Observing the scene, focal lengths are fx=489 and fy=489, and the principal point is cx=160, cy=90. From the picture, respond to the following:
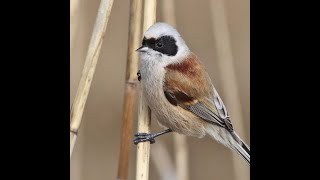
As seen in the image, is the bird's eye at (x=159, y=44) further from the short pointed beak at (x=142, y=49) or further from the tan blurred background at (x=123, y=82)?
the tan blurred background at (x=123, y=82)

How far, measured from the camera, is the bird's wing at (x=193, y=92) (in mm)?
1973

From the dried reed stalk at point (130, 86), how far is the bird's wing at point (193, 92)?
31 cm

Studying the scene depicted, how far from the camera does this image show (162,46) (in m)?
1.82

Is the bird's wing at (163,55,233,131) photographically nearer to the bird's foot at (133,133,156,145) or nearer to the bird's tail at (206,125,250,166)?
the bird's tail at (206,125,250,166)

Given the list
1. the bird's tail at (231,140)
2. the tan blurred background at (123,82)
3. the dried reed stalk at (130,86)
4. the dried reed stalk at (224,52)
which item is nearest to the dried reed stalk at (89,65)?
the dried reed stalk at (130,86)

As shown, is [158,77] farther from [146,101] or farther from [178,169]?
[178,169]

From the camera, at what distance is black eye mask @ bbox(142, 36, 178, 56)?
1.72m

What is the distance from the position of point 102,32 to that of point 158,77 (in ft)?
1.44

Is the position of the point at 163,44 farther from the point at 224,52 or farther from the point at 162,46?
the point at 224,52

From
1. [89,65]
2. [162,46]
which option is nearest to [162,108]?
[162,46]

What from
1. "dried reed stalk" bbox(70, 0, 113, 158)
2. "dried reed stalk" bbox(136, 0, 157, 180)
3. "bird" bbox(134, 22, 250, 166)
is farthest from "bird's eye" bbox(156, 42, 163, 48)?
"dried reed stalk" bbox(70, 0, 113, 158)

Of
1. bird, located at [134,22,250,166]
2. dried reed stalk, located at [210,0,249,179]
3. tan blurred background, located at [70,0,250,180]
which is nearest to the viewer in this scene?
bird, located at [134,22,250,166]

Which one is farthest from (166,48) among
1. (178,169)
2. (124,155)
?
(178,169)
